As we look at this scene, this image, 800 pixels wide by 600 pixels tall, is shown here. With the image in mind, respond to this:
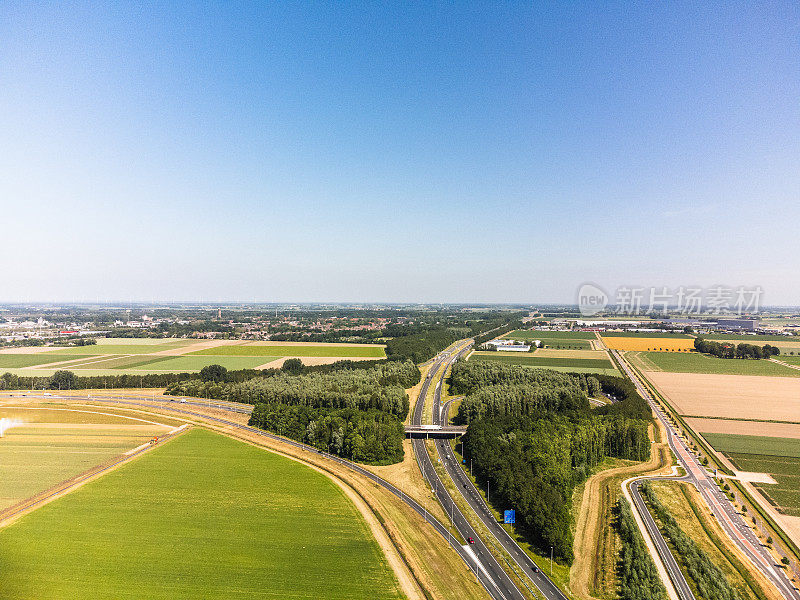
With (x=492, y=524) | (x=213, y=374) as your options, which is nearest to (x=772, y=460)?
(x=492, y=524)

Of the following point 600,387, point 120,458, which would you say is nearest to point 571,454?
point 600,387

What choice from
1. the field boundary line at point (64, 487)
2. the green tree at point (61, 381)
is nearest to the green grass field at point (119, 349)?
the green tree at point (61, 381)

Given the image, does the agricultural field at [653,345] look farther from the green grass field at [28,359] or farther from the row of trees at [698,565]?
the green grass field at [28,359]

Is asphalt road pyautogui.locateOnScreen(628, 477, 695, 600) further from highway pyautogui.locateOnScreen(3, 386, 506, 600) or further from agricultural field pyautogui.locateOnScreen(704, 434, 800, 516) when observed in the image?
agricultural field pyautogui.locateOnScreen(704, 434, 800, 516)

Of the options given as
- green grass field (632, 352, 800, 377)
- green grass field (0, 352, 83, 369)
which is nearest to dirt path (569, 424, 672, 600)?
green grass field (632, 352, 800, 377)

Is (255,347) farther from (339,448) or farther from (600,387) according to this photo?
(600,387)
